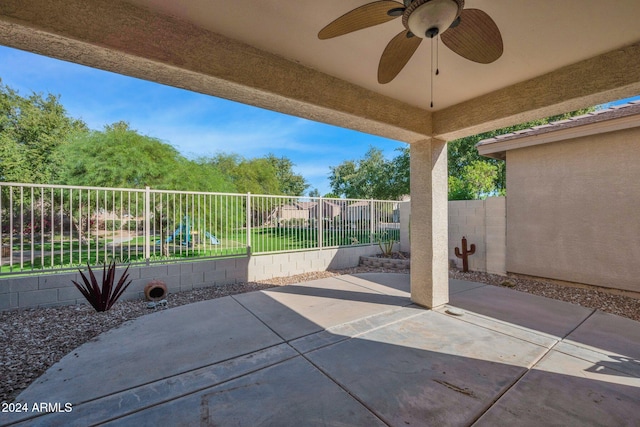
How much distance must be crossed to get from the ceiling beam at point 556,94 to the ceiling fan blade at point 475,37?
140 cm

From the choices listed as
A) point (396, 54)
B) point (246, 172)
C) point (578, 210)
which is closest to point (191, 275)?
point (396, 54)

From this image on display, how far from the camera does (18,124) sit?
39.5 ft

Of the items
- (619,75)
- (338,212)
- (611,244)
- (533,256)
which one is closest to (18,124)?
(338,212)

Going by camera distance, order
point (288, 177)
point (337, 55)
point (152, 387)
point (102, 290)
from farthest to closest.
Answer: point (288, 177), point (102, 290), point (337, 55), point (152, 387)

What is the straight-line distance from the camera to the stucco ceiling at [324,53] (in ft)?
6.13

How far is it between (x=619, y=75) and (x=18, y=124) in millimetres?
19215

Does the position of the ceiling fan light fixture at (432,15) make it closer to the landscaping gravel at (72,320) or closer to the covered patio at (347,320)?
the covered patio at (347,320)

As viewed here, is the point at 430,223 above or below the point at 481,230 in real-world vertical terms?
above

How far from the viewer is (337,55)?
2.56m

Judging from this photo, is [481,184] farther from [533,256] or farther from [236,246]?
[236,246]

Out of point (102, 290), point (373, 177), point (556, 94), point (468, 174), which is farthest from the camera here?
point (373, 177)

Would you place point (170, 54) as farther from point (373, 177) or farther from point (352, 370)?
point (373, 177)

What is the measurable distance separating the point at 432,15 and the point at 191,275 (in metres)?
5.28

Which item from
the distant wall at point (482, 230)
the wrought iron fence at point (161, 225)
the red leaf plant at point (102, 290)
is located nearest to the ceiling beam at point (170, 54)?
the wrought iron fence at point (161, 225)
